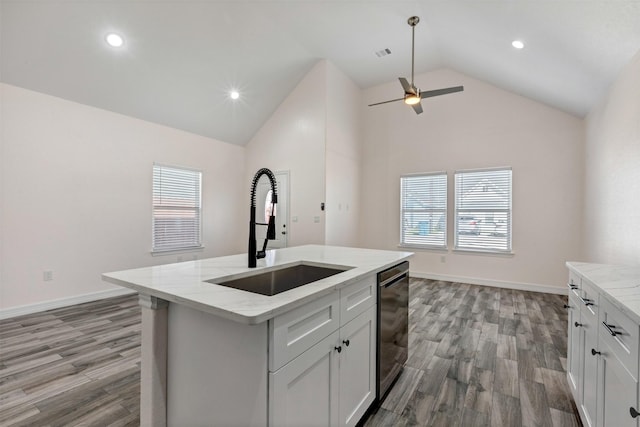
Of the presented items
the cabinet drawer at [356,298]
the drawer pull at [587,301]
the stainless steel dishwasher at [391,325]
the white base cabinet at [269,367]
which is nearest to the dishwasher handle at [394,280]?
the stainless steel dishwasher at [391,325]

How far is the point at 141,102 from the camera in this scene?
4531 millimetres

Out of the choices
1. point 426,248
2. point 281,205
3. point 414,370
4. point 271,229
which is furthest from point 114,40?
point 426,248

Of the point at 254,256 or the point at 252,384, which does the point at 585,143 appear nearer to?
the point at 254,256

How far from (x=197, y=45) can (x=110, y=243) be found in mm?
3223

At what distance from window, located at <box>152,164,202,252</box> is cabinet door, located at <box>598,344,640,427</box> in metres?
5.50

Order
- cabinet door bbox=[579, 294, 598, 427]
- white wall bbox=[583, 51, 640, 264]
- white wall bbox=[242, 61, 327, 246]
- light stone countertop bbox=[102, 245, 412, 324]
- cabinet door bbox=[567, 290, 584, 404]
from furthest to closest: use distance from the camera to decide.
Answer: white wall bbox=[242, 61, 327, 246]
white wall bbox=[583, 51, 640, 264]
cabinet door bbox=[567, 290, 584, 404]
cabinet door bbox=[579, 294, 598, 427]
light stone countertop bbox=[102, 245, 412, 324]

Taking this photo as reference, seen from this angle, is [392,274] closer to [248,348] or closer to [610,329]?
[610,329]

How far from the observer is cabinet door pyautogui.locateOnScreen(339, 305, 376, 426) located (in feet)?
5.00

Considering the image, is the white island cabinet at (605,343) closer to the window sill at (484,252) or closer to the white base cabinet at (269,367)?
the white base cabinet at (269,367)

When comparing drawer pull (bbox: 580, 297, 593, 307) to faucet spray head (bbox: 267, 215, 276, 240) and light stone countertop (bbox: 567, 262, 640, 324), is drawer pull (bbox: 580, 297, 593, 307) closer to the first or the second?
light stone countertop (bbox: 567, 262, 640, 324)

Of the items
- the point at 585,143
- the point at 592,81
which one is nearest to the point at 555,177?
the point at 585,143

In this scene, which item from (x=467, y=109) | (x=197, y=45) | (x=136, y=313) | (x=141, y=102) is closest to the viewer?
(x=136, y=313)

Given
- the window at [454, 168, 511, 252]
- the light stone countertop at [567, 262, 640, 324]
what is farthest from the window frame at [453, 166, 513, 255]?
the light stone countertop at [567, 262, 640, 324]

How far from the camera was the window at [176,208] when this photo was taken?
505cm
